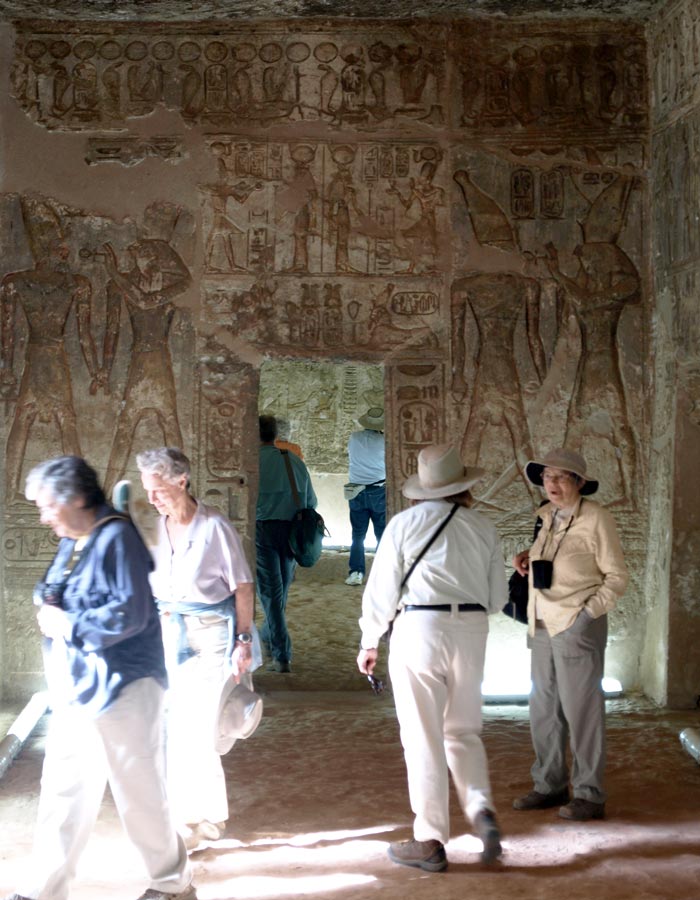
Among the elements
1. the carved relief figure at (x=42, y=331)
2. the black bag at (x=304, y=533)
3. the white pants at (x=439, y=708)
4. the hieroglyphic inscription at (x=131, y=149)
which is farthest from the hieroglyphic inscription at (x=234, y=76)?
the white pants at (x=439, y=708)

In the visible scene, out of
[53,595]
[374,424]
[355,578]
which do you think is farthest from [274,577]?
[53,595]

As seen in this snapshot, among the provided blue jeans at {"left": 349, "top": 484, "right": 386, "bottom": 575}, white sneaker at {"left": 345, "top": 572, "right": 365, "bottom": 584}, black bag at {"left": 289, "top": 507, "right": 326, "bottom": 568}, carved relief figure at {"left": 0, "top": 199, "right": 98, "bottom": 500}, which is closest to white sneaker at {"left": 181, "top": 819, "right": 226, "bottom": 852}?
black bag at {"left": 289, "top": 507, "right": 326, "bottom": 568}

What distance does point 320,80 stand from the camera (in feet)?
24.0

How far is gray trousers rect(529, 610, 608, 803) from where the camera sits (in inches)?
192

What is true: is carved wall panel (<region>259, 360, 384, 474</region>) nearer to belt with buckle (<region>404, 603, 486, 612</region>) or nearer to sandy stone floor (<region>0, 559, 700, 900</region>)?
sandy stone floor (<region>0, 559, 700, 900</region>)

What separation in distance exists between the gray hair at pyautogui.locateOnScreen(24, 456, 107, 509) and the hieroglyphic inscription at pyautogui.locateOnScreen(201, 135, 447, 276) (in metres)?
3.82

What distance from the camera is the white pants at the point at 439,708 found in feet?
14.2

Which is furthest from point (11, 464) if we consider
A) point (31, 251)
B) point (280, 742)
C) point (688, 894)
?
point (688, 894)

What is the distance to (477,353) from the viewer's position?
7344mm

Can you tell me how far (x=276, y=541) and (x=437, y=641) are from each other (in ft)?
11.4

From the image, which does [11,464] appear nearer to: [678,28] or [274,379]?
[678,28]

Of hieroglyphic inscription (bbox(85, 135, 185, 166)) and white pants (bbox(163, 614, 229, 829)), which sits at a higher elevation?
hieroglyphic inscription (bbox(85, 135, 185, 166))

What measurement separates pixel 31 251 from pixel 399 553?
4064mm

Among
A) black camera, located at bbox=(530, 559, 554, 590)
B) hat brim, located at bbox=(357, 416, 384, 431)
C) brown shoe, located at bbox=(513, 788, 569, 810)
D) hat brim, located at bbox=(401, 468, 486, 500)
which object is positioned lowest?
brown shoe, located at bbox=(513, 788, 569, 810)
